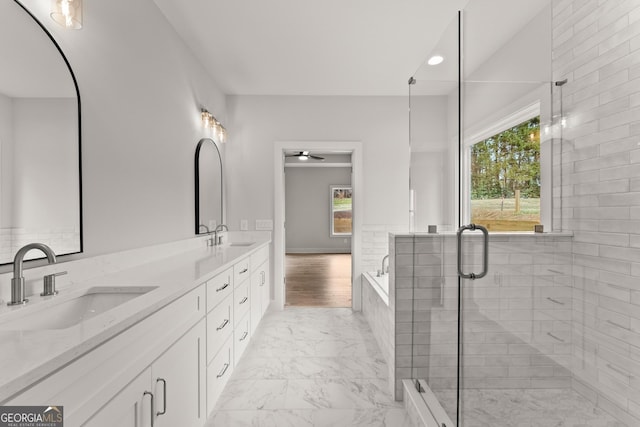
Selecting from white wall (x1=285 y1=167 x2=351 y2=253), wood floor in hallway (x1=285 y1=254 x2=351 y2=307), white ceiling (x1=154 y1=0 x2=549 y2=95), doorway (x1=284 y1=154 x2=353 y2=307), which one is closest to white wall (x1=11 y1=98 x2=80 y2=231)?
white ceiling (x1=154 y1=0 x2=549 y2=95)

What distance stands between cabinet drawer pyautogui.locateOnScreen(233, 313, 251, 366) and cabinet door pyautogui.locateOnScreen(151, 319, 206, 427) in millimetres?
596

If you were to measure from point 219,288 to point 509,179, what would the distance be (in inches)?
64.7

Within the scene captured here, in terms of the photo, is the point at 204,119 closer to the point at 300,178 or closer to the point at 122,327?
the point at 122,327

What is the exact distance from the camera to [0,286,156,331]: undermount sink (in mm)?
1082

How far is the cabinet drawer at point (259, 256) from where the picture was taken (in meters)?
2.94

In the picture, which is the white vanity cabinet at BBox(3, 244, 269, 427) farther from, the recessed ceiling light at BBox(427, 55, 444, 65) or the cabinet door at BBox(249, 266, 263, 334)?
the recessed ceiling light at BBox(427, 55, 444, 65)

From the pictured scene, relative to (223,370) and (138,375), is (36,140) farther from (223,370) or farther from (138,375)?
(223,370)

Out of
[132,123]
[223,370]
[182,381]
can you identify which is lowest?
[223,370]

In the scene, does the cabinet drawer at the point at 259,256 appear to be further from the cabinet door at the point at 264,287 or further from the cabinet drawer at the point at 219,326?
the cabinet drawer at the point at 219,326

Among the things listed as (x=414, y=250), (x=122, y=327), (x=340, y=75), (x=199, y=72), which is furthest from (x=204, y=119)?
(x=122, y=327)

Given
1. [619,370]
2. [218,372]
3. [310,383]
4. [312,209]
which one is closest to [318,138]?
[310,383]

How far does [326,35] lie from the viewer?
264cm

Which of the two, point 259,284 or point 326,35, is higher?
point 326,35

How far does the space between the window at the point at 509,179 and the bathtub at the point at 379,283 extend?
4.29ft
